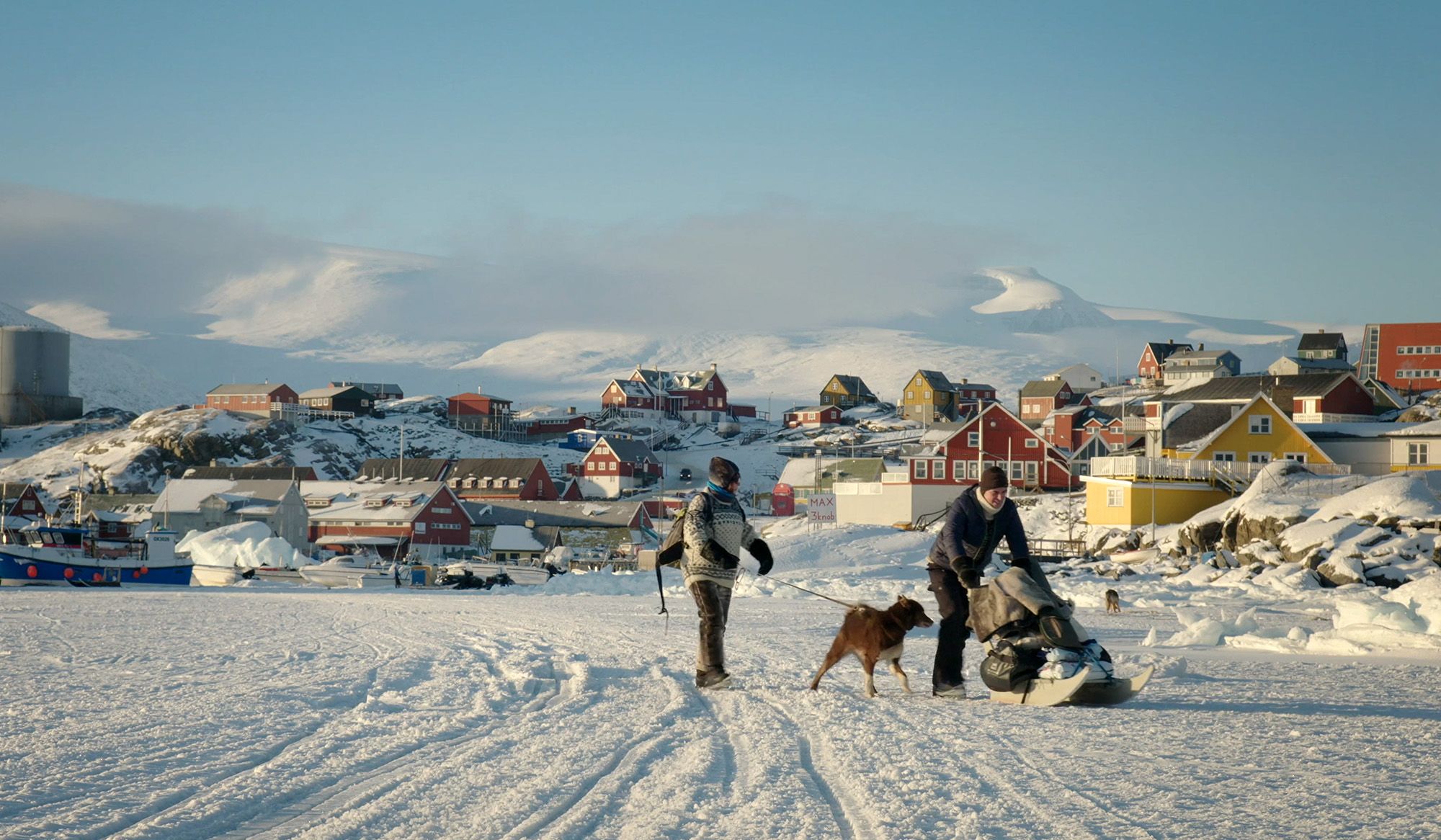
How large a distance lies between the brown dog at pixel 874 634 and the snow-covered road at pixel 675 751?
30 centimetres

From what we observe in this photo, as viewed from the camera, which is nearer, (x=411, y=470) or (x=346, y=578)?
(x=346, y=578)

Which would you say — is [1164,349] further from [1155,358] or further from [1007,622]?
[1007,622]

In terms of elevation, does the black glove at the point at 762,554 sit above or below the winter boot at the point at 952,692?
above

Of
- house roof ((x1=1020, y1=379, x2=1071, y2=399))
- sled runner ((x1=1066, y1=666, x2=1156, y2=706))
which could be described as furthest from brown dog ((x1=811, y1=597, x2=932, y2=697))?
house roof ((x1=1020, y1=379, x2=1071, y2=399))

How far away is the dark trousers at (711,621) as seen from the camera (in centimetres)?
992

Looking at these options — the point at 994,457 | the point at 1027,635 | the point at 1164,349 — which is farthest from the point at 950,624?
the point at 1164,349

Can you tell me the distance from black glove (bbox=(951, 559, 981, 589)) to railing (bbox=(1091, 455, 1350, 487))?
43951mm

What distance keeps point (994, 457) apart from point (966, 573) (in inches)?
2459

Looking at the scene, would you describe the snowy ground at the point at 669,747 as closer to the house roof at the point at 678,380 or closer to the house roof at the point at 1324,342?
the house roof at the point at 1324,342

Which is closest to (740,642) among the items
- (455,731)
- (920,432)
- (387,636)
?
(387,636)

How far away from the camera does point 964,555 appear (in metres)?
9.04

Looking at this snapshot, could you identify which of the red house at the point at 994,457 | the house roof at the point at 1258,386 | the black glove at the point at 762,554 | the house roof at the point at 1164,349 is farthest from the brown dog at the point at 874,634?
the house roof at the point at 1164,349

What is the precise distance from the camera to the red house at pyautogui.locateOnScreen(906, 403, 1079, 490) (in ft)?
226

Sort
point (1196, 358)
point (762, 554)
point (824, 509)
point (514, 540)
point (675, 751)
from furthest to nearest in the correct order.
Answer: point (1196, 358)
point (514, 540)
point (824, 509)
point (762, 554)
point (675, 751)
